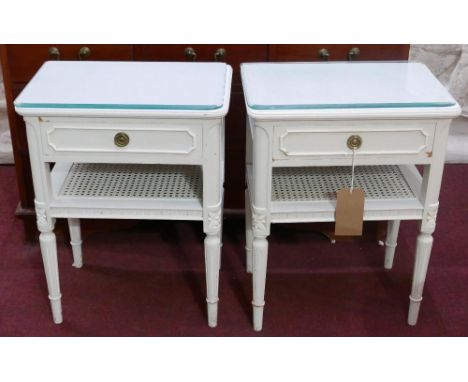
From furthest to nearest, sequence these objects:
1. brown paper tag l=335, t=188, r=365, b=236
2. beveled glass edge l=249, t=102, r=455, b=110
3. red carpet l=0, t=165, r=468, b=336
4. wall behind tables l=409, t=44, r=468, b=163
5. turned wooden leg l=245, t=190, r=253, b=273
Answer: wall behind tables l=409, t=44, r=468, b=163 → turned wooden leg l=245, t=190, r=253, b=273 → red carpet l=0, t=165, r=468, b=336 → brown paper tag l=335, t=188, r=365, b=236 → beveled glass edge l=249, t=102, r=455, b=110

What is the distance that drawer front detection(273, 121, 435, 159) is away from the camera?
155 centimetres

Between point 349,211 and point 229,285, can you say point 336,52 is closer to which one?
point 349,211

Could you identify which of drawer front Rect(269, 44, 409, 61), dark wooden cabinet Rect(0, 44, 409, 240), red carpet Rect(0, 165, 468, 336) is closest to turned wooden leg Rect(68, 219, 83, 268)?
red carpet Rect(0, 165, 468, 336)

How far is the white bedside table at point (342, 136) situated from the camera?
5.06 feet

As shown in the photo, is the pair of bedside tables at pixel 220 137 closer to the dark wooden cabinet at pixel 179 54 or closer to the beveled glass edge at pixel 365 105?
the beveled glass edge at pixel 365 105

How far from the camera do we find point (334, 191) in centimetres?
176

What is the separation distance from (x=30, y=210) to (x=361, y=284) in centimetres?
97

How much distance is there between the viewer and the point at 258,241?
169cm

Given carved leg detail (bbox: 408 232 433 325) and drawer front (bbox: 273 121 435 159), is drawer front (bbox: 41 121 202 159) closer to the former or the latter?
drawer front (bbox: 273 121 435 159)

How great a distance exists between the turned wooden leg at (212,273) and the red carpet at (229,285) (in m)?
0.05

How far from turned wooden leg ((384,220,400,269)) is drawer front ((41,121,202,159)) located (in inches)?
28.2

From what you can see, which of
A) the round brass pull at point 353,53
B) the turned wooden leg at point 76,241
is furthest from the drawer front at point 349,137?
the turned wooden leg at point 76,241

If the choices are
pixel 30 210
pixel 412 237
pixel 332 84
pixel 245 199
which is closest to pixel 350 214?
pixel 332 84

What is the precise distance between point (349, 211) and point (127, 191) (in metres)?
0.53
